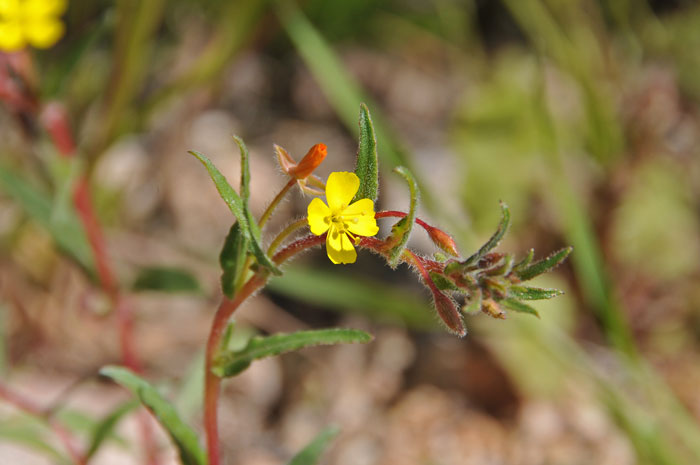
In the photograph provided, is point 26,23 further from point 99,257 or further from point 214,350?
point 214,350

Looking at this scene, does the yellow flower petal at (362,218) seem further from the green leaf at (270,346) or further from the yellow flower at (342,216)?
the green leaf at (270,346)

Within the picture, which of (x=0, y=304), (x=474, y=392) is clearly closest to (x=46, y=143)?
(x=0, y=304)

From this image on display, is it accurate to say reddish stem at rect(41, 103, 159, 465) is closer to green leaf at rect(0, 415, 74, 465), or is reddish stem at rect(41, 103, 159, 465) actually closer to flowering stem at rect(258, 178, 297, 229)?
green leaf at rect(0, 415, 74, 465)

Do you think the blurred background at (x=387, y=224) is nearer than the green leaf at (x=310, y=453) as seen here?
No

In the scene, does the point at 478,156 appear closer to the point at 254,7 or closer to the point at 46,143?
the point at 254,7

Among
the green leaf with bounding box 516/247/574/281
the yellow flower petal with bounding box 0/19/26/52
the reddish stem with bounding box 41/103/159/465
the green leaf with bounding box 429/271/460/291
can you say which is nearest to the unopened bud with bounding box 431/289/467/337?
the green leaf with bounding box 429/271/460/291

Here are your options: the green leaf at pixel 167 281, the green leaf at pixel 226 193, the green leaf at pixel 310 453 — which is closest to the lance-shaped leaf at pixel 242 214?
the green leaf at pixel 226 193
